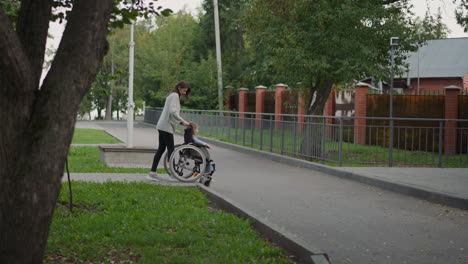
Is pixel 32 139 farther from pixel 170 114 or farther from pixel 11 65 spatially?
pixel 170 114

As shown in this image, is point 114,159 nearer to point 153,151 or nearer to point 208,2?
point 153,151

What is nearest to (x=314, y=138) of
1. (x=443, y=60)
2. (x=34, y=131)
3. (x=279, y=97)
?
(x=34, y=131)

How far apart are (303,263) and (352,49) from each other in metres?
13.2

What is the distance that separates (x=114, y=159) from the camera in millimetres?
14711

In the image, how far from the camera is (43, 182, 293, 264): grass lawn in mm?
5574

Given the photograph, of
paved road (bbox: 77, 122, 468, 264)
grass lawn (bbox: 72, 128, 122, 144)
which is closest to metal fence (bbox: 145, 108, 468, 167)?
paved road (bbox: 77, 122, 468, 264)

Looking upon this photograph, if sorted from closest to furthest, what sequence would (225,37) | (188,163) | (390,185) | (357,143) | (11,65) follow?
(11,65) → (188,163) → (390,185) → (357,143) → (225,37)

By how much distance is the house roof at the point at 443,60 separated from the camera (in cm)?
5625

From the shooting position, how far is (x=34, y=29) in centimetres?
532

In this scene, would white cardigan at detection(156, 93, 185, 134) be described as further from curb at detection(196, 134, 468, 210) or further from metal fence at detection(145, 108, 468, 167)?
metal fence at detection(145, 108, 468, 167)

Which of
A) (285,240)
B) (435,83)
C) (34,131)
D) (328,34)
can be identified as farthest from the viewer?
(435,83)

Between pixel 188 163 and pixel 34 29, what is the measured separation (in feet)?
20.6

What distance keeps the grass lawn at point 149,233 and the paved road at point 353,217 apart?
0.68 metres

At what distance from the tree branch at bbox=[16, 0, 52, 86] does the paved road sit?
109 inches
